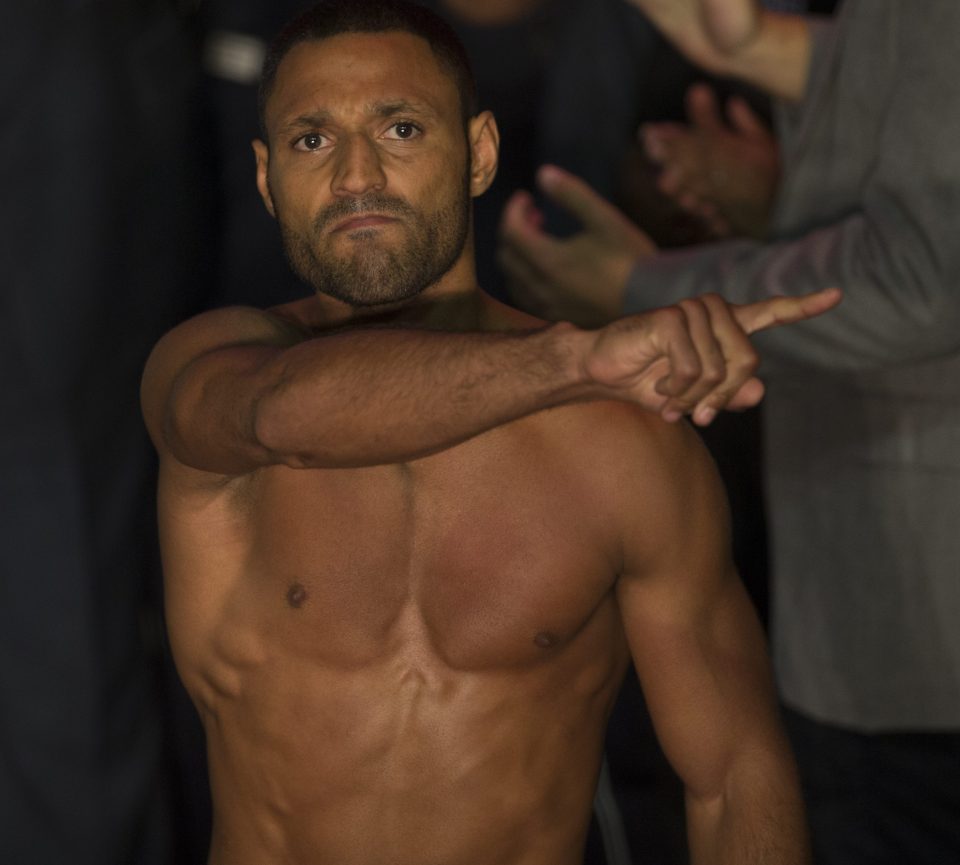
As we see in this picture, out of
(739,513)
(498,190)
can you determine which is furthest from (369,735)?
(739,513)

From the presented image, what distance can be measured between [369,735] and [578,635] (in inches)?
7.2

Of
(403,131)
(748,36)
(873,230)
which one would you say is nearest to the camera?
(403,131)

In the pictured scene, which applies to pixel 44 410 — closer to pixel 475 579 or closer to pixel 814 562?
pixel 475 579

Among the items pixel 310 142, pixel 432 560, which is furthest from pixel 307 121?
pixel 432 560

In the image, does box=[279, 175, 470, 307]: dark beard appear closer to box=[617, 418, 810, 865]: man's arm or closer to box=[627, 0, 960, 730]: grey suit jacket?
box=[617, 418, 810, 865]: man's arm

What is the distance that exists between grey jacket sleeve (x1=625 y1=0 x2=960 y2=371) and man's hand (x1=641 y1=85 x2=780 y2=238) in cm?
21

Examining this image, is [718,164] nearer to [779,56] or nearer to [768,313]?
[779,56]

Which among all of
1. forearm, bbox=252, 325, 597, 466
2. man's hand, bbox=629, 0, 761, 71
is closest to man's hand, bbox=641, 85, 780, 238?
man's hand, bbox=629, 0, 761, 71

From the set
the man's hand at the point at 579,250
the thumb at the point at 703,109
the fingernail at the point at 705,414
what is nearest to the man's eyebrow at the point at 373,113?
the fingernail at the point at 705,414

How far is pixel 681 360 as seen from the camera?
0.83 m

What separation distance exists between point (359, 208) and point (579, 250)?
0.59 meters

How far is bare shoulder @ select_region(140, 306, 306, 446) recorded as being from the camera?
1.07m

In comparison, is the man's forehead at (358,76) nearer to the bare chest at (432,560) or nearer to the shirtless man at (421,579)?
the shirtless man at (421,579)

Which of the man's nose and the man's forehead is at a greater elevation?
the man's forehead
